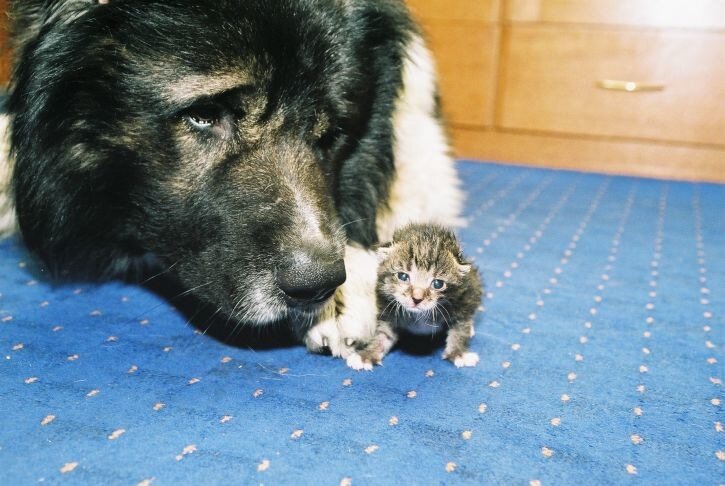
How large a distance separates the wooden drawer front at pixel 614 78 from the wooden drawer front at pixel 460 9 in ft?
0.50

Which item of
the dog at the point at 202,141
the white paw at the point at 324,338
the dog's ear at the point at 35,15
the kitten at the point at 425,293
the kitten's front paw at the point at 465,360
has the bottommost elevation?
the kitten's front paw at the point at 465,360

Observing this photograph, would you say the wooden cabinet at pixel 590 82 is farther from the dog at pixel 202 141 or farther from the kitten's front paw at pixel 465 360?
the kitten's front paw at pixel 465 360

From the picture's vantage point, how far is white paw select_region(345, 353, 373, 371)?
4.53 feet

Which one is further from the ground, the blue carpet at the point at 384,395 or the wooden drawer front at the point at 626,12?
the wooden drawer front at the point at 626,12

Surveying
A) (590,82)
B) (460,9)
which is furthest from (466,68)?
(590,82)

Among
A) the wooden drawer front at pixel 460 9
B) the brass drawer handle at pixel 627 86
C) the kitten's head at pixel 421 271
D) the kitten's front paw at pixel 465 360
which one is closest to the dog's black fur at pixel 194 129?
the kitten's head at pixel 421 271

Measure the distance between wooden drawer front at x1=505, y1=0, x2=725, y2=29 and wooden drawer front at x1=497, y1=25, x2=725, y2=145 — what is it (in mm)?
53

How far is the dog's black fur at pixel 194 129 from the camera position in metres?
1.36

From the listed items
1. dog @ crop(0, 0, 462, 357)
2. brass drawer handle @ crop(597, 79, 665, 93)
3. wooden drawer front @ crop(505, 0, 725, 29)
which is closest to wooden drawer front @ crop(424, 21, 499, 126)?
wooden drawer front @ crop(505, 0, 725, 29)

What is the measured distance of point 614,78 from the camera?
11.2 ft

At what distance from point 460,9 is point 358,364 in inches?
108

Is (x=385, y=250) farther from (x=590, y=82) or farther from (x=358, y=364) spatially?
(x=590, y=82)

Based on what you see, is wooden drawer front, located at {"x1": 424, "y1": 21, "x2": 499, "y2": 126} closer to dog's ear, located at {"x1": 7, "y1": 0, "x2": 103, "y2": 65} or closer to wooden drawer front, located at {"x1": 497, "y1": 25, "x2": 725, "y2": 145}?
wooden drawer front, located at {"x1": 497, "y1": 25, "x2": 725, "y2": 145}

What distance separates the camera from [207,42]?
1.35 meters
